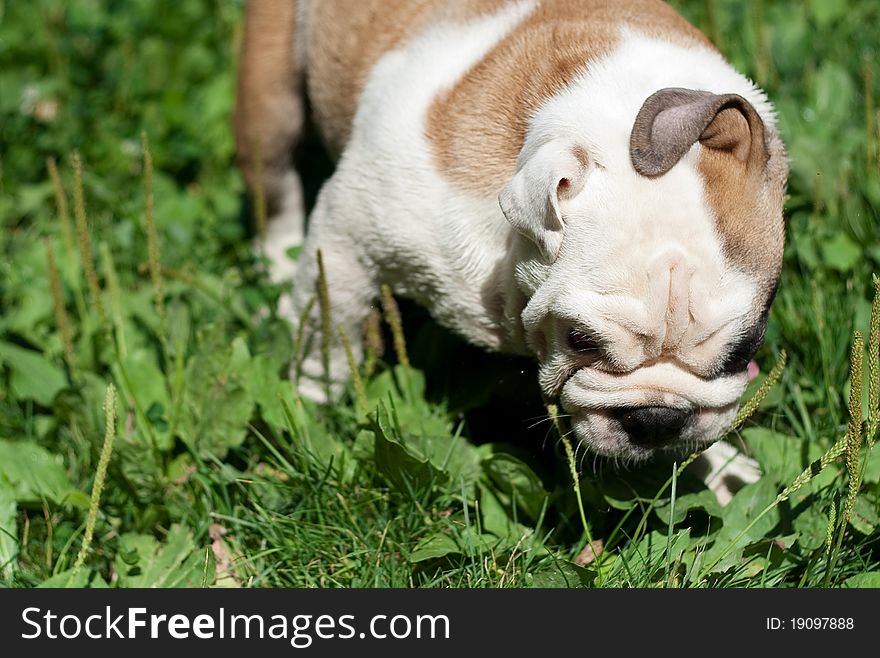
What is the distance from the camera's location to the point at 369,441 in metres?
3.03

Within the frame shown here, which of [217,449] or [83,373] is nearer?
[217,449]

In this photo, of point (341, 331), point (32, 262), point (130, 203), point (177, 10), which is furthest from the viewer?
point (177, 10)

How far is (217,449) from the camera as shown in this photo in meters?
3.16

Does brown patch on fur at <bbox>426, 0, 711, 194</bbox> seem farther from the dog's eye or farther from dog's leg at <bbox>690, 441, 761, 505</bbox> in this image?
dog's leg at <bbox>690, 441, 761, 505</bbox>

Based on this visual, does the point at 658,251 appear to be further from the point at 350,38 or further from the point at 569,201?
the point at 350,38

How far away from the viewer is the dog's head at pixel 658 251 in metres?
2.38

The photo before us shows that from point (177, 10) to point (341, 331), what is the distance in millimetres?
3122

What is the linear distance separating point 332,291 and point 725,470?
1.22 meters

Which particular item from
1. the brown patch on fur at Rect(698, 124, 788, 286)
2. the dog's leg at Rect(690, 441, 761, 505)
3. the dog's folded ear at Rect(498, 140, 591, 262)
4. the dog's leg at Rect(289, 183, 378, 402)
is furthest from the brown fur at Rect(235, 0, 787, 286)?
the dog's leg at Rect(690, 441, 761, 505)

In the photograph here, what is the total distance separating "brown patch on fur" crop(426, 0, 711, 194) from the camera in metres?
2.78

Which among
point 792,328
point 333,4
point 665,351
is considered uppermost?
point 333,4

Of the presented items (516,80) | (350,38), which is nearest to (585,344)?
(516,80)
